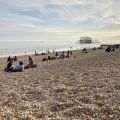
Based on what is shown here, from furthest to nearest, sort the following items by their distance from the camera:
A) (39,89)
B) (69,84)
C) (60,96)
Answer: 1. (69,84)
2. (39,89)
3. (60,96)

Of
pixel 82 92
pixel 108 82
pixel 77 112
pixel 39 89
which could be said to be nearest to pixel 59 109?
pixel 77 112

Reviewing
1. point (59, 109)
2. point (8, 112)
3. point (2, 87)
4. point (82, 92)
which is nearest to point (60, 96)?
point (82, 92)

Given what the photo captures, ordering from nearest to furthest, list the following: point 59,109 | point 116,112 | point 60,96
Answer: point 116,112 < point 59,109 < point 60,96

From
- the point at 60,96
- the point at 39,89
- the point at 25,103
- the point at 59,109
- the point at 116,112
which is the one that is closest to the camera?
the point at 116,112

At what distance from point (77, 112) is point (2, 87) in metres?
6.96

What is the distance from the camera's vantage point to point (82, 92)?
13.8 meters

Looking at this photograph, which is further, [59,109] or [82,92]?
[82,92]

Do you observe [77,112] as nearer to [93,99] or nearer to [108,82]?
[93,99]

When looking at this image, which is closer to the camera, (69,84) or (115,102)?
(115,102)

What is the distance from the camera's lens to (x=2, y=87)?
16.7 metres

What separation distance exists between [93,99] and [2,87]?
5.99 m

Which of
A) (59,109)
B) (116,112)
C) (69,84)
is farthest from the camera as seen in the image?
(69,84)

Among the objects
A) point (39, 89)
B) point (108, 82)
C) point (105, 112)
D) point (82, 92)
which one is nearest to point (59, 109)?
point (105, 112)

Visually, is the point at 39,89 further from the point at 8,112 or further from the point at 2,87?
the point at 8,112
